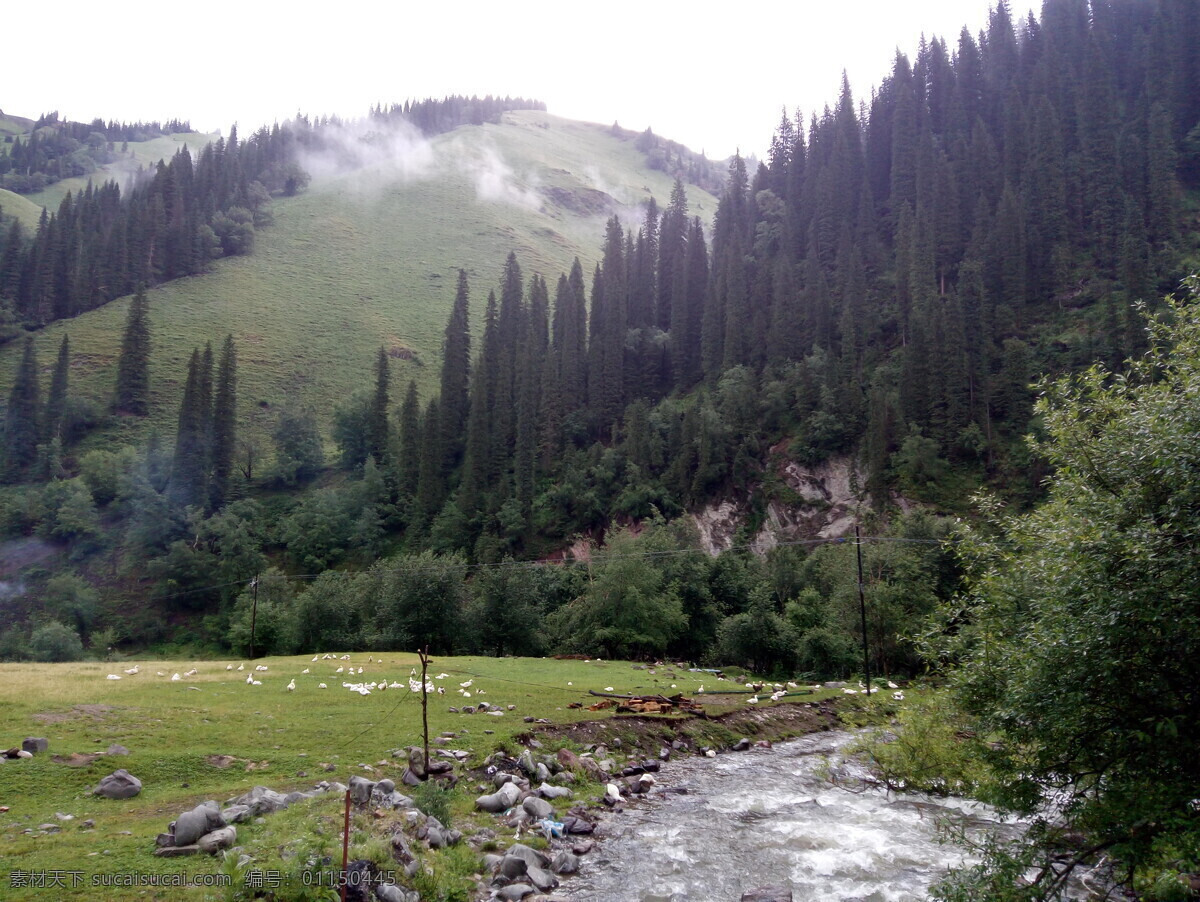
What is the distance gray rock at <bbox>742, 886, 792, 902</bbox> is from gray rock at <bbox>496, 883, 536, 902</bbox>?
5716 millimetres

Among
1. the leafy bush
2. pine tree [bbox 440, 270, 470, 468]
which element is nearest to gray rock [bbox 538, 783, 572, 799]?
the leafy bush

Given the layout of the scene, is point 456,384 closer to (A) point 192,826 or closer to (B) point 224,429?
(B) point 224,429

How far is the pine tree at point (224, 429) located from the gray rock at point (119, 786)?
116862 millimetres

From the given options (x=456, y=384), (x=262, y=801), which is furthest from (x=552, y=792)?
(x=456, y=384)

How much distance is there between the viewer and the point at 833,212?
427ft

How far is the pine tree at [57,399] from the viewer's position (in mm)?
129250

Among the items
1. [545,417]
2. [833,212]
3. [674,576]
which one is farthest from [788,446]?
[833,212]

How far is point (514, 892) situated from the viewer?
17500 mm

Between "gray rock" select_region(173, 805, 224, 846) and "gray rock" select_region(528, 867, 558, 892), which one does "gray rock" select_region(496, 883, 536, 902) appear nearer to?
"gray rock" select_region(528, 867, 558, 892)

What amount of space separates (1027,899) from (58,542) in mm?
139037

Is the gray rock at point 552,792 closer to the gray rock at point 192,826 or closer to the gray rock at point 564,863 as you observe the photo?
the gray rock at point 564,863

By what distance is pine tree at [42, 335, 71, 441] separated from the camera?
129250 millimetres

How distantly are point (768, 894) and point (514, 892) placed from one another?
678 cm

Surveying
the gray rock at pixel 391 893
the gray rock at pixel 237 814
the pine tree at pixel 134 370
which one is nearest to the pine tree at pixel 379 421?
the pine tree at pixel 134 370
